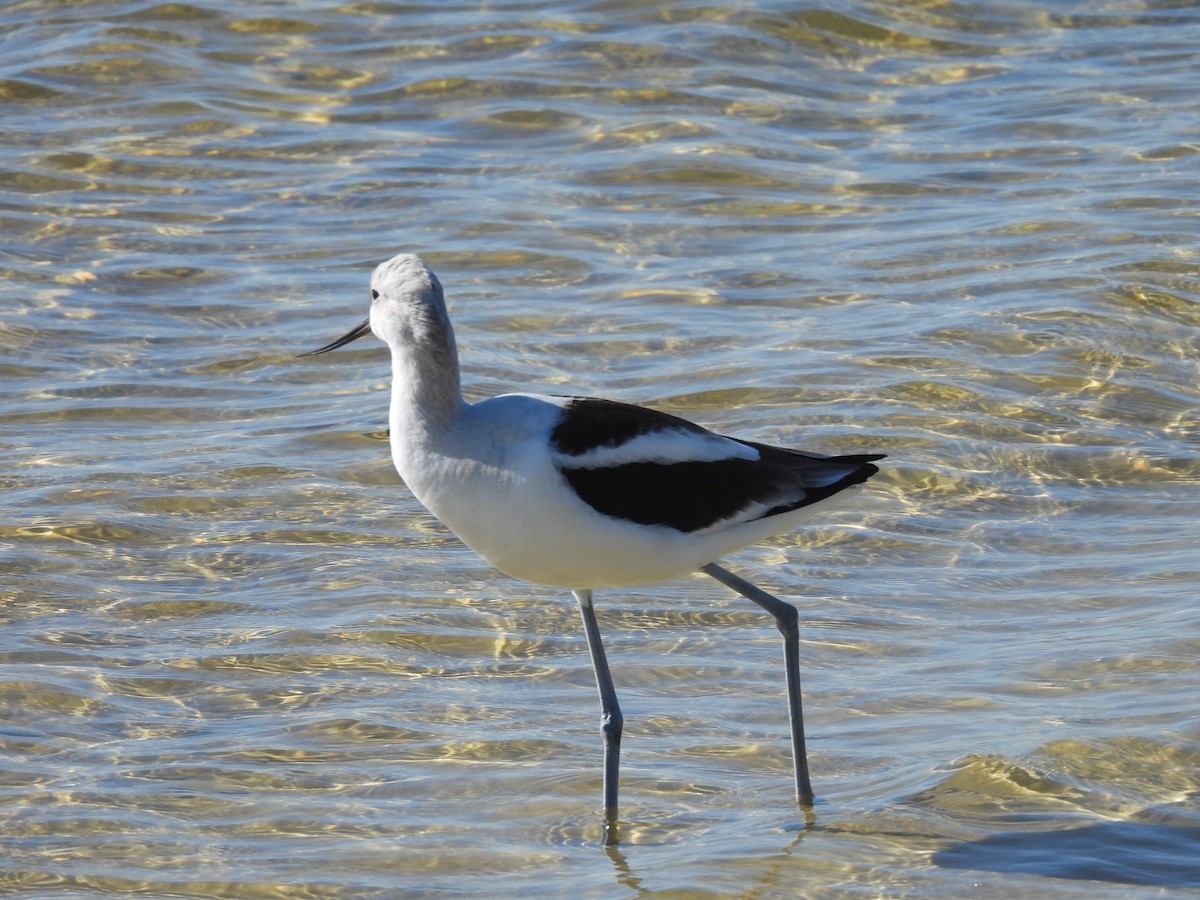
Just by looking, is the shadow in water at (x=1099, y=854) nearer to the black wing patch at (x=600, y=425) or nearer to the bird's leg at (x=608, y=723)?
the bird's leg at (x=608, y=723)

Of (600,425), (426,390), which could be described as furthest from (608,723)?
(426,390)

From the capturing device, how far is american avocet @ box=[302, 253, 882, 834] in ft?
15.1

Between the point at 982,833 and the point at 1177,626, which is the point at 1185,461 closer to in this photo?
the point at 1177,626

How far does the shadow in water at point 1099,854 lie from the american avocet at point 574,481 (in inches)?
20.0

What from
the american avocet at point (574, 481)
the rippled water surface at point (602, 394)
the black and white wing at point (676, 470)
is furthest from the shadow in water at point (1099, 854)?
the black and white wing at point (676, 470)

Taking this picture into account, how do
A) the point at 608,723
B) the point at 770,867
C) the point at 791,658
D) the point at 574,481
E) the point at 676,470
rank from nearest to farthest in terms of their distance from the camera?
the point at 574,481 → the point at 770,867 → the point at 676,470 → the point at 608,723 → the point at 791,658

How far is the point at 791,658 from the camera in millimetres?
5180

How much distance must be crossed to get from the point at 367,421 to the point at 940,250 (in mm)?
3512

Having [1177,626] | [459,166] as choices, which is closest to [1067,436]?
[1177,626]

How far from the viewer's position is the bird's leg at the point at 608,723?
496cm

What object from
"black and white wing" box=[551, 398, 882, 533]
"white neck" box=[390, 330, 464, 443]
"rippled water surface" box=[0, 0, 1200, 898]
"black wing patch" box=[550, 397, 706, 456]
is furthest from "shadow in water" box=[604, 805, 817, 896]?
"white neck" box=[390, 330, 464, 443]

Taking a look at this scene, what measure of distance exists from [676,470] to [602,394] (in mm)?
3452

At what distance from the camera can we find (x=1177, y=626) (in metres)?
5.96

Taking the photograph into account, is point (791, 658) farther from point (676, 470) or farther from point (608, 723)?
point (676, 470)
